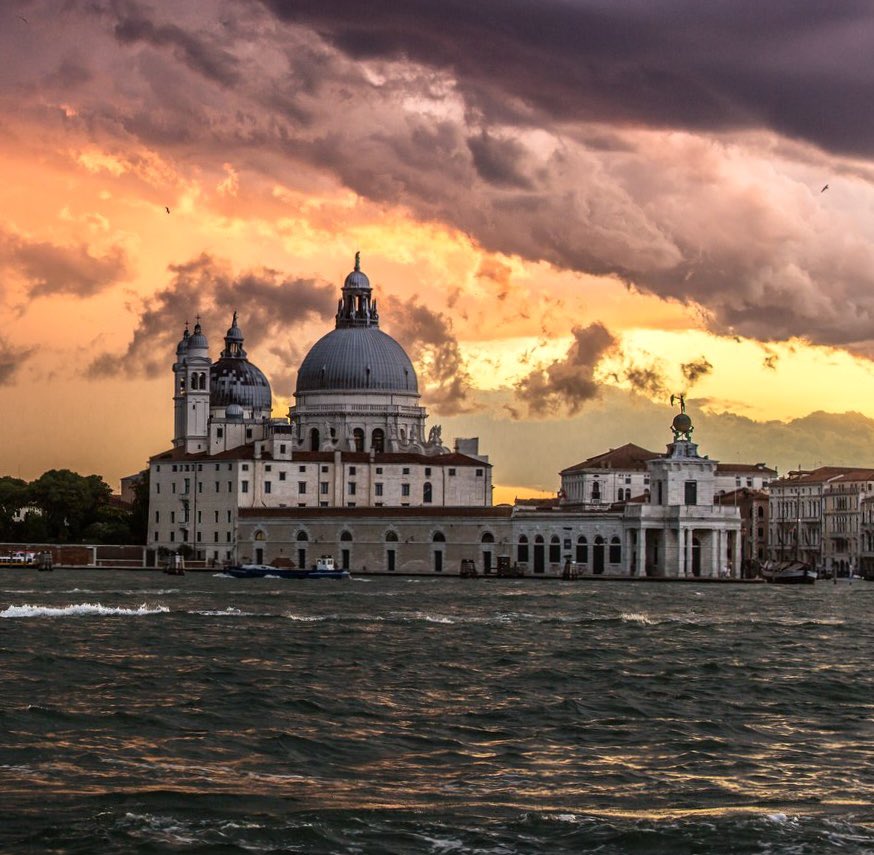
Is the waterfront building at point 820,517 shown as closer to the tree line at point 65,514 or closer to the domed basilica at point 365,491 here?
the domed basilica at point 365,491

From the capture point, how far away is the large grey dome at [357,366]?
407ft

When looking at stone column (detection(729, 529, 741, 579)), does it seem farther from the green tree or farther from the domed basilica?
the green tree

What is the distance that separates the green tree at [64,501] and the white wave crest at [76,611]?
6366cm

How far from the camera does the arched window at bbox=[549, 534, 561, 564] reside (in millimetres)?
106562

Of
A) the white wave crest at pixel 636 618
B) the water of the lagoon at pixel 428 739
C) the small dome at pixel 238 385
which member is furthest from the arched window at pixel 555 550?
the water of the lagoon at pixel 428 739

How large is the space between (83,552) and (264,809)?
310ft

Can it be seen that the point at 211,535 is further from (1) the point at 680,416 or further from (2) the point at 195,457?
(1) the point at 680,416

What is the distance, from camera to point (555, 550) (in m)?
107

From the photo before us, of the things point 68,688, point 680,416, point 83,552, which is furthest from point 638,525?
point 68,688

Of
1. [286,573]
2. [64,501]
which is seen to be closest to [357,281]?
[64,501]

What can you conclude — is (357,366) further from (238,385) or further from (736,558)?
(736,558)

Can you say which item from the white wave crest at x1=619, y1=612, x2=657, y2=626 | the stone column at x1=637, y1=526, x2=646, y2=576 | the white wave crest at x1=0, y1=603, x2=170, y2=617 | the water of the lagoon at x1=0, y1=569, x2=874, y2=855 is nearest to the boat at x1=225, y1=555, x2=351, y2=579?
the stone column at x1=637, y1=526, x2=646, y2=576

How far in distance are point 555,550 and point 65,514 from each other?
3210 cm

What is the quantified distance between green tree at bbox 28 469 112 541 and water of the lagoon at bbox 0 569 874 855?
72622 millimetres
